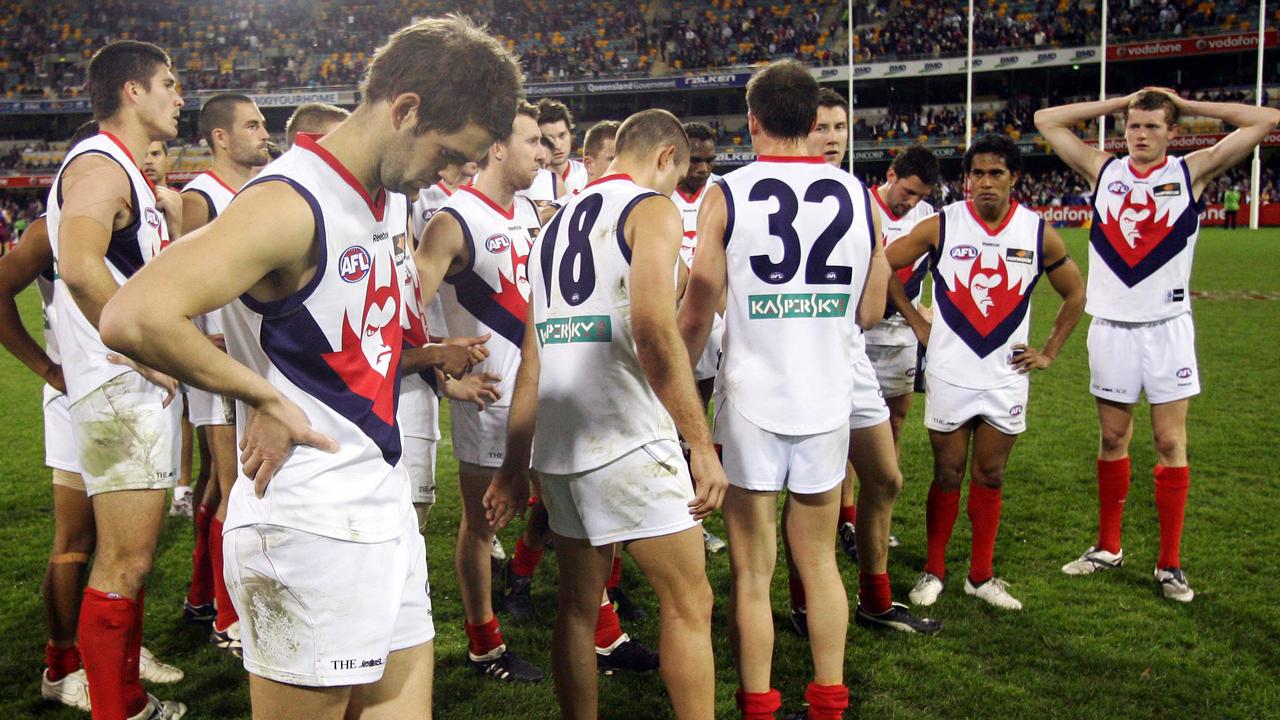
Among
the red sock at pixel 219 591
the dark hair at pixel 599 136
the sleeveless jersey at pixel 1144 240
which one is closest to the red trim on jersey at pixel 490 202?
the dark hair at pixel 599 136

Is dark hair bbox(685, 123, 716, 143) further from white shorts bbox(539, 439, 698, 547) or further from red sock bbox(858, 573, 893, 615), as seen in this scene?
white shorts bbox(539, 439, 698, 547)

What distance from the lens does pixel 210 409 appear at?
4492 mm

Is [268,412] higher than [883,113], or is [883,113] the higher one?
[883,113]

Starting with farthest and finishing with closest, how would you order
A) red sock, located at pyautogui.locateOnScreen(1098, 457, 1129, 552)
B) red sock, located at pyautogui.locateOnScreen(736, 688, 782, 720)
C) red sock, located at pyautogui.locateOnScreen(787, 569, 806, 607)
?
red sock, located at pyautogui.locateOnScreen(1098, 457, 1129, 552) → red sock, located at pyautogui.locateOnScreen(787, 569, 806, 607) → red sock, located at pyautogui.locateOnScreen(736, 688, 782, 720)

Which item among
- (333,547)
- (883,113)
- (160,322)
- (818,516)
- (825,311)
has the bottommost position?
(818,516)

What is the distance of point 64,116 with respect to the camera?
47219mm

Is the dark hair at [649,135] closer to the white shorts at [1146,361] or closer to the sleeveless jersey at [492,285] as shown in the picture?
the sleeveless jersey at [492,285]

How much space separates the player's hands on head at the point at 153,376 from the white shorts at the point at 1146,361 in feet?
15.3

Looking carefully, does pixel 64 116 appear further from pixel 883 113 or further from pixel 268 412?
pixel 268 412

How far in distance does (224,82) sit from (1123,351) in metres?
49.1

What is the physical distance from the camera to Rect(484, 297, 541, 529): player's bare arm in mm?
3178

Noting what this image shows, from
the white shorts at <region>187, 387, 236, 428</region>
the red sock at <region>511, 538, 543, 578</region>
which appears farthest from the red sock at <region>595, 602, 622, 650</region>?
the white shorts at <region>187, 387, 236, 428</region>

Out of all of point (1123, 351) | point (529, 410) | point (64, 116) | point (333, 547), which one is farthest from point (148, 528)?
point (64, 116)

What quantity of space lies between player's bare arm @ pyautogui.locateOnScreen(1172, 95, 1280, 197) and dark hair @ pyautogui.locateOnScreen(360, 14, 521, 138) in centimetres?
453
